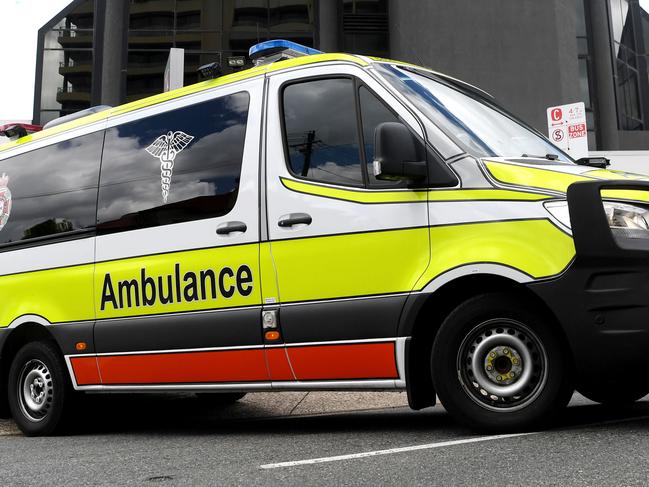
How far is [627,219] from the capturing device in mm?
4367

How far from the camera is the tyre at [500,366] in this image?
14.7 ft

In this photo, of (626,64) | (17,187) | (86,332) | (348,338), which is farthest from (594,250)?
(626,64)

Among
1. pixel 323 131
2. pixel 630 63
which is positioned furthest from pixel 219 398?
pixel 630 63

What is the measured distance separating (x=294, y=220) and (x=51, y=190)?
2774 mm

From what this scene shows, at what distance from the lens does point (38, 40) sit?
2962 centimetres

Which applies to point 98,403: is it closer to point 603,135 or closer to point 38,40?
point 38,40

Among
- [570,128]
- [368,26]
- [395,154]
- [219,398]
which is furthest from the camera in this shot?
[368,26]

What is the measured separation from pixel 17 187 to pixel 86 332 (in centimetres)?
174

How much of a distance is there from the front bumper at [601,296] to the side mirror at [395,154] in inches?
33.7

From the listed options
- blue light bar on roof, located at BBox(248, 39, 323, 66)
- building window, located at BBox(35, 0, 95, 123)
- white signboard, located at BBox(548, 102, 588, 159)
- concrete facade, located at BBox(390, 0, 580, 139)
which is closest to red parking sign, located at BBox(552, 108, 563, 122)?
white signboard, located at BBox(548, 102, 588, 159)

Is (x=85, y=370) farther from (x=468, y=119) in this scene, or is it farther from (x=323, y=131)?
(x=468, y=119)

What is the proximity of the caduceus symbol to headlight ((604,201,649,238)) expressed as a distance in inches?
117

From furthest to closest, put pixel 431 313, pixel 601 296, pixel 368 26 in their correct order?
pixel 368 26 → pixel 431 313 → pixel 601 296

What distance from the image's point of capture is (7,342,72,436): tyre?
6766mm
